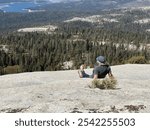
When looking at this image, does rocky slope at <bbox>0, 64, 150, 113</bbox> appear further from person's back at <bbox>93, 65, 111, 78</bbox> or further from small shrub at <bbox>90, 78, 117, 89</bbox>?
person's back at <bbox>93, 65, 111, 78</bbox>

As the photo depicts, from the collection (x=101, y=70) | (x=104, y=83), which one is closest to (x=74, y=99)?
(x=104, y=83)

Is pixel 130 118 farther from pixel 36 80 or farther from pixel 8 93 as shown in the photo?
pixel 36 80

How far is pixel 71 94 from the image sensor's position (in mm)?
21000

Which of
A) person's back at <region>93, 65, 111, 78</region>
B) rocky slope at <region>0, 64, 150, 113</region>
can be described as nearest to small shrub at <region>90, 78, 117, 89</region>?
rocky slope at <region>0, 64, 150, 113</region>

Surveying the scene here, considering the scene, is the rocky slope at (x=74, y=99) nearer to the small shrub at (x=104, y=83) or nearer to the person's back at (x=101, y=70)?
the small shrub at (x=104, y=83)

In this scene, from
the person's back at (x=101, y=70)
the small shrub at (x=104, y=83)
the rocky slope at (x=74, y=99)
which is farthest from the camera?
the person's back at (x=101, y=70)

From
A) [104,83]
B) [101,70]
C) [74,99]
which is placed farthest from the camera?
[101,70]

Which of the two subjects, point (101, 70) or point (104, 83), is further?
point (101, 70)

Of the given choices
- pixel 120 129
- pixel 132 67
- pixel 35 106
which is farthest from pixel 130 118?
pixel 132 67

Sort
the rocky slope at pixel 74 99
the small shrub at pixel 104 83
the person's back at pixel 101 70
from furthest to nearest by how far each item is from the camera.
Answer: the person's back at pixel 101 70 → the small shrub at pixel 104 83 → the rocky slope at pixel 74 99

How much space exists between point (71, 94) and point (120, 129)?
27.1 ft

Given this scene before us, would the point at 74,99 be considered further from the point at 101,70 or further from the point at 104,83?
the point at 101,70

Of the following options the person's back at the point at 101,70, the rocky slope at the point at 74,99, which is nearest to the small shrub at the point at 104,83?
the rocky slope at the point at 74,99

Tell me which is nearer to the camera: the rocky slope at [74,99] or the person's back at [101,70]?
the rocky slope at [74,99]
